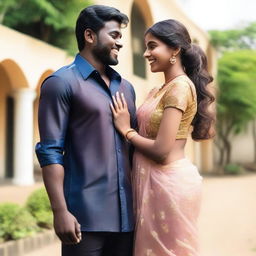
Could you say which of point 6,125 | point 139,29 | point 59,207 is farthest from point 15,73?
point 59,207

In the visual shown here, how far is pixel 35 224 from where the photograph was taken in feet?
18.7

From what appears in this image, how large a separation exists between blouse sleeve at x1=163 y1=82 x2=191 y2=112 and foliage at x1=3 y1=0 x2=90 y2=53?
28.8 feet

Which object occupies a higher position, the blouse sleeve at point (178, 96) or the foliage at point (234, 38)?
the foliage at point (234, 38)

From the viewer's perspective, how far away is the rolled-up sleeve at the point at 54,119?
6.31 feet

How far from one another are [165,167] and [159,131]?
0.19 meters

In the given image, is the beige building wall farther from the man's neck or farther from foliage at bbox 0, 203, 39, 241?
the man's neck

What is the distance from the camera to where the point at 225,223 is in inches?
305

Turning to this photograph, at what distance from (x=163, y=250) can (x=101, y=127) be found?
62cm

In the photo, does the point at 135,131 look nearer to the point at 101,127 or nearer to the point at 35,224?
the point at 101,127

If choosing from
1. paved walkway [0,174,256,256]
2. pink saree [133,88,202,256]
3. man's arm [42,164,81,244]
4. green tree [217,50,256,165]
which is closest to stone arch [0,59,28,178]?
paved walkway [0,174,256,256]

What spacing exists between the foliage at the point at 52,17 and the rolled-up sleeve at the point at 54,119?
29.0 feet

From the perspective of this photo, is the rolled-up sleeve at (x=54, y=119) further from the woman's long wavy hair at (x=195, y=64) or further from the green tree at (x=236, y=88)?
the green tree at (x=236, y=88)

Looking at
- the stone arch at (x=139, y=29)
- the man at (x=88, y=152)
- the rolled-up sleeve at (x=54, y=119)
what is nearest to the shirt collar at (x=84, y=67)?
the man at (x=88, y=152)

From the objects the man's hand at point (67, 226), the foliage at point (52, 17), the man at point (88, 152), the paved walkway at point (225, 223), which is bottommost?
the paved walkway at point (225, 223)
